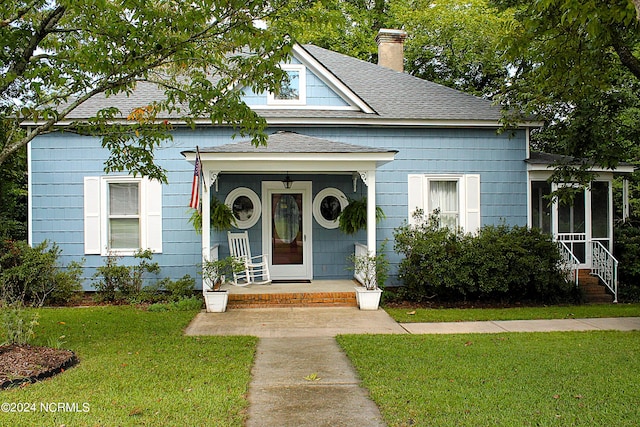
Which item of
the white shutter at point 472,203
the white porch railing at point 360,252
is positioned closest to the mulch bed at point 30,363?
the white porch railing at point 360,252

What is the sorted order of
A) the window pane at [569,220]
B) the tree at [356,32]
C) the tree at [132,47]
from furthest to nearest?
the tree at [356,32], the window pane at [569,220], the tree at [132,47]

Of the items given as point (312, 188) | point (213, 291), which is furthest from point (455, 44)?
point (213, 291)

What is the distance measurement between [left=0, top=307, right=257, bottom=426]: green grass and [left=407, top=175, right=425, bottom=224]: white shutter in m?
5.74

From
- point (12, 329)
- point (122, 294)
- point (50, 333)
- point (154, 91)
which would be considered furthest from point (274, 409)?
point (154, 91)

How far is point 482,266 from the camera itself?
10.6 meters

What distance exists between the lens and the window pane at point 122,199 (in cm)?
1183

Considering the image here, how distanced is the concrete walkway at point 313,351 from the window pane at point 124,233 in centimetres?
322

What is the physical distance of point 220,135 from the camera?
11977 mm

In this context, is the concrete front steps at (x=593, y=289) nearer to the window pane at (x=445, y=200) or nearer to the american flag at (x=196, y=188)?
the window pane at (x=445, y=200)

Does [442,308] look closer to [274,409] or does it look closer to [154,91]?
[274,409]

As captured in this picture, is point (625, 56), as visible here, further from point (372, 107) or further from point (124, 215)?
point (124, 215)

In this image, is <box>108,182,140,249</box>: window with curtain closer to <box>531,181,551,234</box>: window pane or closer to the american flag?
the american flag

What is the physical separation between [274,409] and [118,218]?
819 centimetres

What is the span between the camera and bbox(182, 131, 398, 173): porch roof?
9.96 meters
